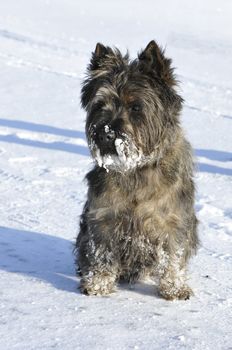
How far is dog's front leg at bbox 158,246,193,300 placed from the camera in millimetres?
5156

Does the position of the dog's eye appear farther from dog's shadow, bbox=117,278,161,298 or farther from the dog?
dog's shadow, bbox=117,278,161,298

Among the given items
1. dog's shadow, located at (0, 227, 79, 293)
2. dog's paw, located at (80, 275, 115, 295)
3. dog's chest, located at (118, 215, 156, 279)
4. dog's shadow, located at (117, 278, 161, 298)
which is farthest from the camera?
dog's shadow, located at (0, 227, 79, 293)

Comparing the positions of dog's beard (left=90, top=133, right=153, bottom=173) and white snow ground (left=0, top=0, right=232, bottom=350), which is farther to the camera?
dog's beard (left=90, top=133, right=153, bottom=173)

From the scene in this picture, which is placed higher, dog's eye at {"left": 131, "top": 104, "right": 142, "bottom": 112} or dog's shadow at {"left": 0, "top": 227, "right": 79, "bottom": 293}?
dog's eye at {"left": 131, "top": 104, "right": 142, "bottom": 112}

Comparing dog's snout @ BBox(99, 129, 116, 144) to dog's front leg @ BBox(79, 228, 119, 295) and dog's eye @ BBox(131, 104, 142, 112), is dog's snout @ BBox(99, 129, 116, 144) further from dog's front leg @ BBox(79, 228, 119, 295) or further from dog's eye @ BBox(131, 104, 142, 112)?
dog's front leg @ BBox(79, 228, 119, 295)

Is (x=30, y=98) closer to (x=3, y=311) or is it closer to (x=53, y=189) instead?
(x=53, y=189)

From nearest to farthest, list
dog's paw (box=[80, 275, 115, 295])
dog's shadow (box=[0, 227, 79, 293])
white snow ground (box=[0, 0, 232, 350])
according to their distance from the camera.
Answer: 1. white snow ground (box=[0, 0, 232, 350])
2. dog's paw (box=[80, 275, 115, 295])
3. dog's shadow (box=[0, 227, 79, 293])

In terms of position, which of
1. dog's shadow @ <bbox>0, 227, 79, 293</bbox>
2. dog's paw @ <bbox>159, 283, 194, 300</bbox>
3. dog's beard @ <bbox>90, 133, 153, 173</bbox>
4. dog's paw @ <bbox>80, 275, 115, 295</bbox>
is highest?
dog's beard @ <bbox>90, 133, 153, 173</bbox>

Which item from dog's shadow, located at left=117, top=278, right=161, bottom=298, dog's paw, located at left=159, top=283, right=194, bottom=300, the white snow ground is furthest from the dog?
the white snow ground

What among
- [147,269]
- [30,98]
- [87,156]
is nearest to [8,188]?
[87,156]

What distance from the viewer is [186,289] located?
17.1 feet

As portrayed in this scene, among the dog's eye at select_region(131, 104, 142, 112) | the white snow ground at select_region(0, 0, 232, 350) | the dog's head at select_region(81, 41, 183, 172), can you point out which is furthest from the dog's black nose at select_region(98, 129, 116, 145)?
the white snow ground at select_region(0, 0, 232, 350)

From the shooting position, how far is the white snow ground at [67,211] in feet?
14.6

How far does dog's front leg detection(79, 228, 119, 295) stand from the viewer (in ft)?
16.9
